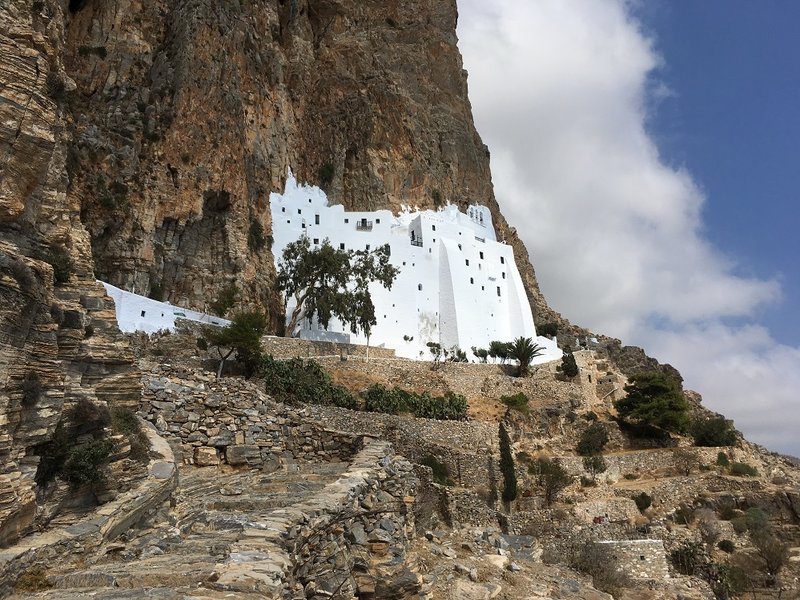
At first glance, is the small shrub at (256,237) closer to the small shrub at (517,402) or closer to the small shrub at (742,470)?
the small shrub at (517,402)

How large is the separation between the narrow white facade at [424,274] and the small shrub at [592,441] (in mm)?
10158

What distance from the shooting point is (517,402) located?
1170 inches

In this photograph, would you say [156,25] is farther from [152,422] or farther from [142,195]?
[152,422]

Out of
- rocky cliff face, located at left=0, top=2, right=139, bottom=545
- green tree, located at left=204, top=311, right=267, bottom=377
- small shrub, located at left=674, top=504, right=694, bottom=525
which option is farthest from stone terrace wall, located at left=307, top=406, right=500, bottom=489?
rocky cliff face, located at left=0, top=2, right=139, bottom=545

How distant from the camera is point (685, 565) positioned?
48.8 feet

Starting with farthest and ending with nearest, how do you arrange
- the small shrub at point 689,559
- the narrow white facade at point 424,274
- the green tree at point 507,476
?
the narrow white facade at point 424,274, the green tree at point 507,476, the small shrub at point 689,559

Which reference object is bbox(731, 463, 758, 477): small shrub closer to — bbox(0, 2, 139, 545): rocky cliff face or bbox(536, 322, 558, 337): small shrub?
bbox(536, 322, 558, 337): small shrub

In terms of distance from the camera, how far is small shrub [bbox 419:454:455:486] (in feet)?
54.2

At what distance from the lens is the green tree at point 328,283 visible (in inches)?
1286

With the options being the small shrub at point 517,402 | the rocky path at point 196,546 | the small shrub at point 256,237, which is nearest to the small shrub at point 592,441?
the small shrub at point 517,402

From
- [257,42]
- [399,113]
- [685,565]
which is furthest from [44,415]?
[399,113]

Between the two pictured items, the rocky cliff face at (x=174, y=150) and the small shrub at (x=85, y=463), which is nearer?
the rocky cliff face at (x=174, y=150)

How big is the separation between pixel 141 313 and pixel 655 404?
82.5 ft

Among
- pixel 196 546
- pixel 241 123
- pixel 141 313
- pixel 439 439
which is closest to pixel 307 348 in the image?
pixel 141 313
